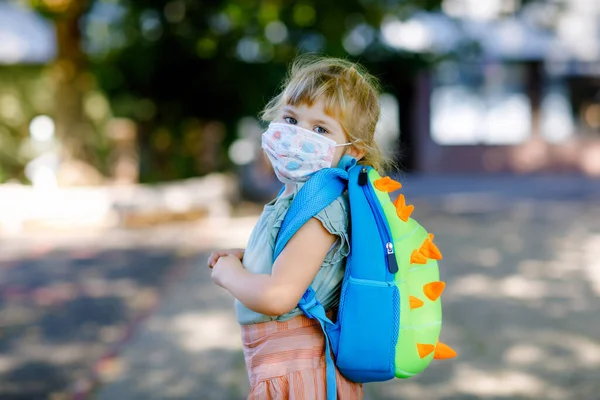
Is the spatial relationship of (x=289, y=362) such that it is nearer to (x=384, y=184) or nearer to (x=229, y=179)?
(x=384, y=184)

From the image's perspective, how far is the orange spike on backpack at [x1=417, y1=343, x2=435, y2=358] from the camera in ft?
6.14

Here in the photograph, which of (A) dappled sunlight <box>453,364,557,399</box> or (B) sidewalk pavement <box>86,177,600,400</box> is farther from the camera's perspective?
(B) sidewalk pavement <box>86,177,600,400</box>

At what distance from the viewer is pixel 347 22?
1333 cm

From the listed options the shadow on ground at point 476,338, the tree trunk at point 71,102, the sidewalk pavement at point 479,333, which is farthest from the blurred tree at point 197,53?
the shadow on ground at point 476,338

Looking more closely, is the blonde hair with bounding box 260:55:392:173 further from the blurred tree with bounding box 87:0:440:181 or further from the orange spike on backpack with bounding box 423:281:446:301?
the blurred tree with bounding box 87:0:440:181

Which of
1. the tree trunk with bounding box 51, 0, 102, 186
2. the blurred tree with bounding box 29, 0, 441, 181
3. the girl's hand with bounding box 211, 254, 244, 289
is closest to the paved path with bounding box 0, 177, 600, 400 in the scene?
the girl's hand with bounding box 211, 254, 244, 289

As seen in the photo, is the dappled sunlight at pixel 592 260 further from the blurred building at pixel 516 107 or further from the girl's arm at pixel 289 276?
the blurred building at pixel 516 107

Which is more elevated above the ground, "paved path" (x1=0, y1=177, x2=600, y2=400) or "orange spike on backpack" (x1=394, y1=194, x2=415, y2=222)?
"orange spike on backpack" (x1=394, y1=194, x2=415, y2=222)

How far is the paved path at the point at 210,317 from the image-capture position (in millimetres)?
4535

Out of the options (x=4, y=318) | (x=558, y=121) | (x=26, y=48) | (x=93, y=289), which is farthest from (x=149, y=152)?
(x=558, y=121)

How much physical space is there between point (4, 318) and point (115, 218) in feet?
17.9

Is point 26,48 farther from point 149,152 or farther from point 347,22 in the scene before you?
point 347,22

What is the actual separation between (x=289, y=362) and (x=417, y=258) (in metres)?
0.41

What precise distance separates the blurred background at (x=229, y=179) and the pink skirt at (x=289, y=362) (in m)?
0.63
